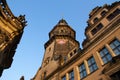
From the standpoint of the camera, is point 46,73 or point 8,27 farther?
point 46,73

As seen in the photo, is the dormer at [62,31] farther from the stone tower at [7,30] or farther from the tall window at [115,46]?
the stone tower at [7,30]

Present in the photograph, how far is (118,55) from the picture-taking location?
15.6 m

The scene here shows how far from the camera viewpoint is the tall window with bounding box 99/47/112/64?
56.6 ft

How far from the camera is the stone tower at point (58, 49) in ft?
83.0

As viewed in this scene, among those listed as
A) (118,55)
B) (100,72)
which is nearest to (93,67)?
(100,72)

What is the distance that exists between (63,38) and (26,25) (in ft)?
73.2

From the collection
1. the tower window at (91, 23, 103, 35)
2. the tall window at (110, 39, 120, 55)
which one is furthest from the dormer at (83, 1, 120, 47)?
the tall window at (110, 39, 120, 55)

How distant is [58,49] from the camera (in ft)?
101

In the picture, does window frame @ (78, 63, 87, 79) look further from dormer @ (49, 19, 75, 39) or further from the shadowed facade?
dormer @ (49, 19, 75, 39)

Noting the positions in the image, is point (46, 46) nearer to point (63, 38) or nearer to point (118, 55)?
point (63, 38)

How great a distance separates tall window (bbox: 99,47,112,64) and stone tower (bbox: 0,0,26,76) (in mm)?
8988

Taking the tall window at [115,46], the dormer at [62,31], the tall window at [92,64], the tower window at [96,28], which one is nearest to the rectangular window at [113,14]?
the tower window at [96,28]

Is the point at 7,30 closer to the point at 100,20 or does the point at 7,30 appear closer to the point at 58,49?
the point at 100,20

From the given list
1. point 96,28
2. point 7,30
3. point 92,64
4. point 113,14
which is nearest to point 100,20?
point 96,28
